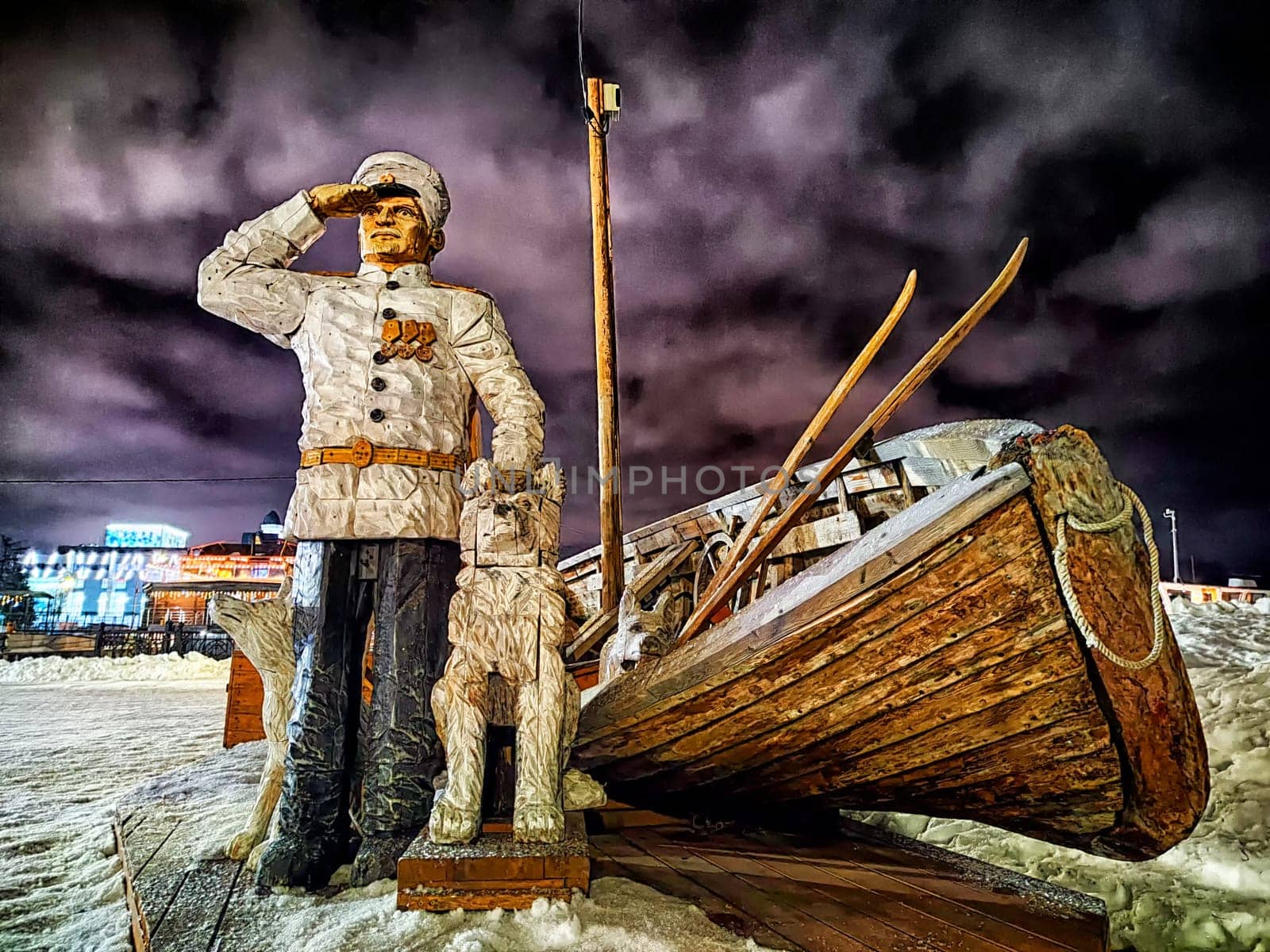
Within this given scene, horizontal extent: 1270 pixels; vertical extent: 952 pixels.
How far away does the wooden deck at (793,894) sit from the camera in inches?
67.4

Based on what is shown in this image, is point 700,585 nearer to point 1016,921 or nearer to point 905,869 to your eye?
point 905,869

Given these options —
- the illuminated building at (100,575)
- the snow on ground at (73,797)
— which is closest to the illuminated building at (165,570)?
the illuminated building at (100,575)

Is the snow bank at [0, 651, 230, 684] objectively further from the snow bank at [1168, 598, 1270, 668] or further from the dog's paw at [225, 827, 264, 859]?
the snow bank at [1168, 598, 1270, 668]

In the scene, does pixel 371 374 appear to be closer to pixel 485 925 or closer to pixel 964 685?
pixel 485 925

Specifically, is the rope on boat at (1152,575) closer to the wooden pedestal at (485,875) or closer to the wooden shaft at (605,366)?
the wooden pedestal at (485,875)

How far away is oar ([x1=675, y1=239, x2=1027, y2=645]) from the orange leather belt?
1121mm

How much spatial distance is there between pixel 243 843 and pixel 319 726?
500 millimetres

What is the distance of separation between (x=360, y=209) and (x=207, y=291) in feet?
1.97

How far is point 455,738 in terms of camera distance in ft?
6.88

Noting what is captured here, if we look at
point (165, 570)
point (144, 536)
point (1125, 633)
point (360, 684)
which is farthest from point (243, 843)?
point (144, 536)

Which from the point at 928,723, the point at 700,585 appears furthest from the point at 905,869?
the point at 700,585

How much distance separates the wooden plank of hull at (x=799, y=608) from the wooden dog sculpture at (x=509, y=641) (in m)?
0.20

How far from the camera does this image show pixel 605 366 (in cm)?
613

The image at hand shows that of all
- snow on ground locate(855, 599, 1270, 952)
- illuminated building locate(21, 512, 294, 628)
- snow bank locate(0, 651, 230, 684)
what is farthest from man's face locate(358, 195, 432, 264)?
illuminated building locate(21, 512, 294, 628)
